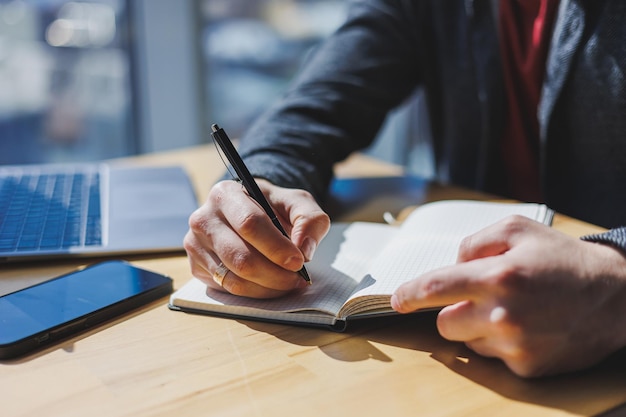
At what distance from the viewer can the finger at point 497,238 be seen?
50 centimetres

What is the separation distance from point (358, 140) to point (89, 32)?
1233 mm

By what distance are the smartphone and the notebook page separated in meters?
0.21

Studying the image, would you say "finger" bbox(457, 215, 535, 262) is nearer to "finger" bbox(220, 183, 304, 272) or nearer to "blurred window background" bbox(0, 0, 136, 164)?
"finger" bbox(220, 183, 304, 272)

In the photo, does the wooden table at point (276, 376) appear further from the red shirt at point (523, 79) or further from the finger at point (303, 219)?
the red shirt at point (523, 79)

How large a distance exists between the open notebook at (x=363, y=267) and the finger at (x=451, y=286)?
0.04 meters

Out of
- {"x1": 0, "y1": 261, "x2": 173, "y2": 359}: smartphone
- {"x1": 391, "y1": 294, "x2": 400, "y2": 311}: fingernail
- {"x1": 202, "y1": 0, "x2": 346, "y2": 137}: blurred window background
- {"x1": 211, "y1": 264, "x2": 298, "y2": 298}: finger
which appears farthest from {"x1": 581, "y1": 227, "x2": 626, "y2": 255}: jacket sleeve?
{"x1": 202, "y1": 0, "x2": 346, "y2": 137}: blurred window background

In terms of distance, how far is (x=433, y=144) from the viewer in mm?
1196

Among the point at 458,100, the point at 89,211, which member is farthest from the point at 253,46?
the point at 89,211

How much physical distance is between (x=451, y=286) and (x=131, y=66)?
168cm

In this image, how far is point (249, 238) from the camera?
0.56 m

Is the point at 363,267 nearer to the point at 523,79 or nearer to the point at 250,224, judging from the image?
the point at 250,224

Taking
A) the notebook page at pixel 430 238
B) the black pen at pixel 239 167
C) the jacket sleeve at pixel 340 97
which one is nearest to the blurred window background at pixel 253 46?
the jacket sleeve at pixel 340 97

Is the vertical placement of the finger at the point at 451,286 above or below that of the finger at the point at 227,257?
above

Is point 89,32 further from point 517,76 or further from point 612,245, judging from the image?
point 612,245
